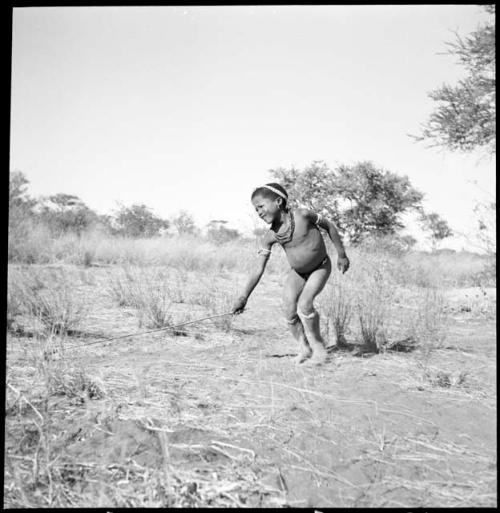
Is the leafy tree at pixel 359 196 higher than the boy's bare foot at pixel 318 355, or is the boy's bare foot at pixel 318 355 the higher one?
the leafy tree at pixel 359 196

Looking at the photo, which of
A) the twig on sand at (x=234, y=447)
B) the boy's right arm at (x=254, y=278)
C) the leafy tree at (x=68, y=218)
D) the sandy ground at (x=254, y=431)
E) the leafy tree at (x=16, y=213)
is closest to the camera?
the sandy ground at (x=254, y=431)

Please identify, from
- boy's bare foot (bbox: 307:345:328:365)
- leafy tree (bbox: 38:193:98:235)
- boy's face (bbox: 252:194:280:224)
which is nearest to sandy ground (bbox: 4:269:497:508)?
boy's bare foot (bbox: 307:345:328:365)

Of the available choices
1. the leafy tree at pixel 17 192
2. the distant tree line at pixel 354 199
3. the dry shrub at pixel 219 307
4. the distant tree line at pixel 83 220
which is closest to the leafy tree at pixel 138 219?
the distant tree line at pixel 83 220

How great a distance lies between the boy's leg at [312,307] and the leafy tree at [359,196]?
11.7m

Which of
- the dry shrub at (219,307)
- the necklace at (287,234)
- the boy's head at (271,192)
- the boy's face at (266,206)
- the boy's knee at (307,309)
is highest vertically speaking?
the boy's head at (271,192)

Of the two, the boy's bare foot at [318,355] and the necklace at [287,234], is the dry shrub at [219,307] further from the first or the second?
the necklace at [287,234]

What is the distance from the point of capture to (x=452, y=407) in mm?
2707

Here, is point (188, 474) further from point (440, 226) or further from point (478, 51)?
point (440, 226)

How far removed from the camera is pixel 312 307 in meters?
3.46

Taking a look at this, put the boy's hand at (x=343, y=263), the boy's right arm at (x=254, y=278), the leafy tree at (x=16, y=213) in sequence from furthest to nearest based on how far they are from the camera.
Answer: the leafy tree at (x=16, y=213)
the boy's hand at (x=343, y=263)
the boy's right arm at (x=254, y=278)

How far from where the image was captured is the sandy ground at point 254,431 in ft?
5.98

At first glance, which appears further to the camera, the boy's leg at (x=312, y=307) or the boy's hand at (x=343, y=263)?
the boy's hand at (x=343, y=263)

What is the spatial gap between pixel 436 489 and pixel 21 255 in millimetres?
8547

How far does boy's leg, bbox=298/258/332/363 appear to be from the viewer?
3.46m
